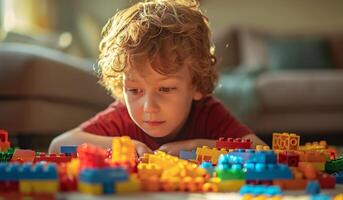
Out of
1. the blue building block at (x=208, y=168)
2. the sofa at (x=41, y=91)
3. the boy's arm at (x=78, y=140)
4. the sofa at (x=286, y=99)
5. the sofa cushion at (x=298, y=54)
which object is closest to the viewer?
the blue building block at (x=208, y=168)

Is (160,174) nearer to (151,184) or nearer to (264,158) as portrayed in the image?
(151,184)

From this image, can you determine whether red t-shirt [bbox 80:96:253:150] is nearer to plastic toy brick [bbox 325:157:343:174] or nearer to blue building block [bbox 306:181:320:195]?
plastic toy brick [bbox 325:157:343:174]

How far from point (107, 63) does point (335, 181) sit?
2.04 ft

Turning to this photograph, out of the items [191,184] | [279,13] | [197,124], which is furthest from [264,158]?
[279,13]

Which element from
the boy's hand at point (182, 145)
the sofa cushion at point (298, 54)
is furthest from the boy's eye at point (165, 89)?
the sofa cushion at point (298, 54)

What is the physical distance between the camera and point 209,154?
128 centimetres

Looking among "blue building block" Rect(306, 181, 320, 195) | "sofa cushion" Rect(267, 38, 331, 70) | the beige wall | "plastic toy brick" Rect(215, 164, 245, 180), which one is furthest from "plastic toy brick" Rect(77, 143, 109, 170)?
the beige wall

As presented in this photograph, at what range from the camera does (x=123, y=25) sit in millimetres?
1524

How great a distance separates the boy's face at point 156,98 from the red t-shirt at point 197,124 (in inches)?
5.3

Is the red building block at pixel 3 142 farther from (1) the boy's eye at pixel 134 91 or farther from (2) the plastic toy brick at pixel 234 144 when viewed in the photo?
(2) the plastic toy brick at pixel 234 144

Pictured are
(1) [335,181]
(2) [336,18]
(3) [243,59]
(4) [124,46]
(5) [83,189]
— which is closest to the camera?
(5) [83,189]

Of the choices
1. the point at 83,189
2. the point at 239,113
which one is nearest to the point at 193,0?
the point at 83,189

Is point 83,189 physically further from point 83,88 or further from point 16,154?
point 83,88

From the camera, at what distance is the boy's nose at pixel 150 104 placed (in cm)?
138
